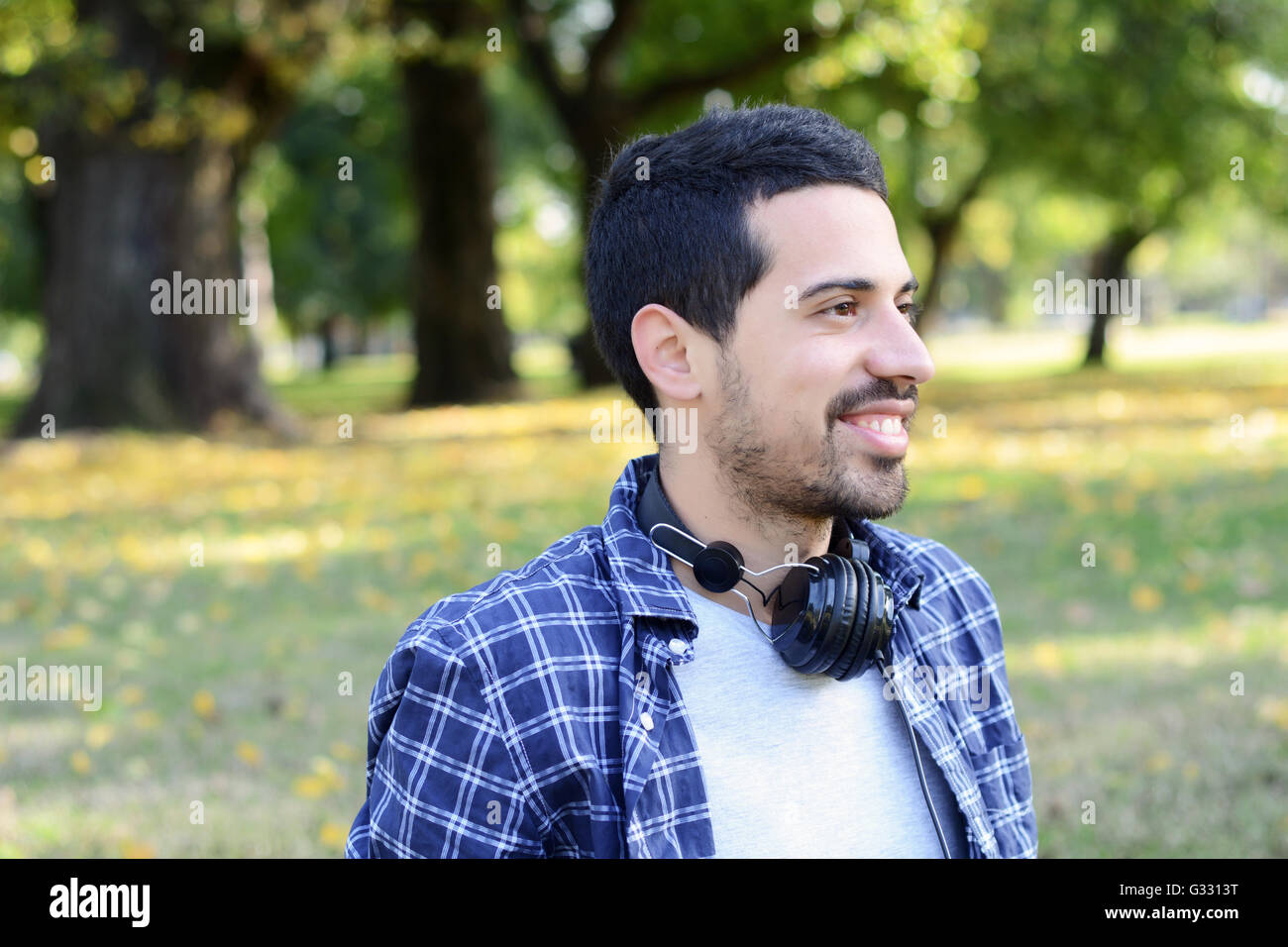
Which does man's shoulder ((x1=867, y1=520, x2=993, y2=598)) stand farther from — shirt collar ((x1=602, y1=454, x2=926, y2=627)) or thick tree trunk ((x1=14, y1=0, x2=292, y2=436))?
thick tree trunk ((x1=14, y1=0, x2=292, y2=436))

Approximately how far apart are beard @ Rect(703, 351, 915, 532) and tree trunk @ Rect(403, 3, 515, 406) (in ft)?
68.8

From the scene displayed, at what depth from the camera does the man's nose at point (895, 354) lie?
214 centimetres

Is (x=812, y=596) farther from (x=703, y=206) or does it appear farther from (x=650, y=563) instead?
(x=703, y=206)

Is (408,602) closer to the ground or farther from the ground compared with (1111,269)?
closer to the ground

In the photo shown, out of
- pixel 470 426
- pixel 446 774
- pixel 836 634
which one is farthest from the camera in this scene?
pixel 470 426

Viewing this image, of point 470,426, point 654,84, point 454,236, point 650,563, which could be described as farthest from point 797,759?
point 654,84

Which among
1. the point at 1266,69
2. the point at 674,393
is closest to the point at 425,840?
A: the point at 674,393

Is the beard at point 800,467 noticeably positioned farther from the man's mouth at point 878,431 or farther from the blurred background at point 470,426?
the blurred background at point 470,426

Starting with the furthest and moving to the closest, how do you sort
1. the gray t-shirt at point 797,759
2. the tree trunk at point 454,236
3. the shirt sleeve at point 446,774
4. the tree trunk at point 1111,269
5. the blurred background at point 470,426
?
the tree trunk at point 1111,269
the tree trunk at point 454,236
the blurred background at point 470,426
the gray t-shirt at point 797,759
the shirt sleeve at point 446,774

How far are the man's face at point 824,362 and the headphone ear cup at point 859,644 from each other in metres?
0.17

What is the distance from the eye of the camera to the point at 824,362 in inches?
83.8

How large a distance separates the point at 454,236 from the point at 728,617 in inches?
861

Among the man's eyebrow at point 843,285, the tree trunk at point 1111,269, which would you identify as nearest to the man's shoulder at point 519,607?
the man's eyebrow at point 843,285

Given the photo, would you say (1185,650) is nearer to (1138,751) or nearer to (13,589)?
(1138,751)
